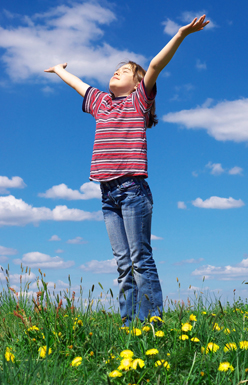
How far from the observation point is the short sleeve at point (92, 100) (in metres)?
4.17

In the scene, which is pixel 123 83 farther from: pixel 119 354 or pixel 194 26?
pixel 119 354

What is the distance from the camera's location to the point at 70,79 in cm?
465

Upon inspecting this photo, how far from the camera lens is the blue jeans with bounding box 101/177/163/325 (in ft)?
11.4

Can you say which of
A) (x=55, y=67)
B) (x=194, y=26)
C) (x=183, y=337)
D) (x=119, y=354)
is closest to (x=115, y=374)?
(x=119, y=354)

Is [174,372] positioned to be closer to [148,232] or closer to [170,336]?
[170,336]

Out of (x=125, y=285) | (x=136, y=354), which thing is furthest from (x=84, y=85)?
(x=136, y=354)

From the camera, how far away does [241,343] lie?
235 cm

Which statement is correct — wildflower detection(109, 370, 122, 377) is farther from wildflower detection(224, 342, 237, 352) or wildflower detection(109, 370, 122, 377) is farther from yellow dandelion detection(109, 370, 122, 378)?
wildflower detection(224, 342, 237, 352)

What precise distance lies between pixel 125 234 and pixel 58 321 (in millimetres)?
1190

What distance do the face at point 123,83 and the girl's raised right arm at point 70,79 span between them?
1.88 ft

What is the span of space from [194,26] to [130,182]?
155 centimetres

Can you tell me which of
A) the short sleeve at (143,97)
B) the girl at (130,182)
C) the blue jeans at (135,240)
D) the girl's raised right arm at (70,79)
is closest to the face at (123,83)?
the girl at (130,182)

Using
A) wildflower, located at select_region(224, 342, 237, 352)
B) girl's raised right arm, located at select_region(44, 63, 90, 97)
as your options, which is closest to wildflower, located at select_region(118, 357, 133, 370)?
→ wildflower, located at select_region(224, 342, 237, 352)

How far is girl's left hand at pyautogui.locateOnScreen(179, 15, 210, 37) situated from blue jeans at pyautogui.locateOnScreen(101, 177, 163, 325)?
1.43 meters
